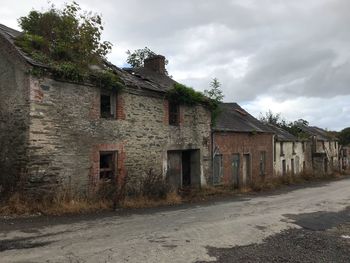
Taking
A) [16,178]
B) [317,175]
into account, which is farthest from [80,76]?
[317,175]

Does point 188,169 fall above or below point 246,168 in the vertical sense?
above

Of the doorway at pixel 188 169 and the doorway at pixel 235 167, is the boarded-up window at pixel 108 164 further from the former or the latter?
the doorway at pixel 235 167

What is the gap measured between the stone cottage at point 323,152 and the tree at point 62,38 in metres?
27.7

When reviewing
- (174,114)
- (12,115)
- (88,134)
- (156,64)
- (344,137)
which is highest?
(156,64)

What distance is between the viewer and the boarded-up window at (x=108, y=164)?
16141 millimetres

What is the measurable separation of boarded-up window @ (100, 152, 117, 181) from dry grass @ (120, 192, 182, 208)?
1.33 metres

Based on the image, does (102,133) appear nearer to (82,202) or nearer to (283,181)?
(82,202)

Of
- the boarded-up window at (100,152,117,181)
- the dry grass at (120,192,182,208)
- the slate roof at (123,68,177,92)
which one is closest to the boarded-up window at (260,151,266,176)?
the slate roof at (123,68,177,92)

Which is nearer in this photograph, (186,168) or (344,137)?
(186,168)

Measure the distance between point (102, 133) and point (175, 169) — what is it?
5.64 metres

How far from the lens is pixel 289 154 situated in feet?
117

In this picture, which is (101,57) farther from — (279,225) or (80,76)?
(279,225)

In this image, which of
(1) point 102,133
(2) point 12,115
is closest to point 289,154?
(1) point 102,133

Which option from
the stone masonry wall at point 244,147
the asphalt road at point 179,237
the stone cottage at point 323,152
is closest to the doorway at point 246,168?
the stone masonry wall at point 244,147
